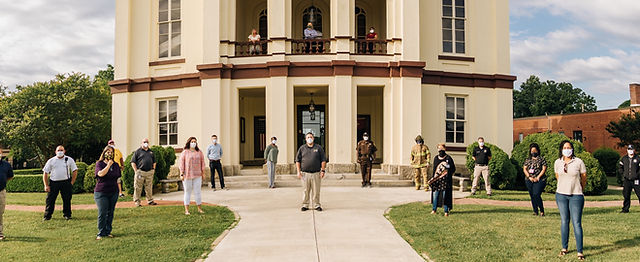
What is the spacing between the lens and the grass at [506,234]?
7055mm

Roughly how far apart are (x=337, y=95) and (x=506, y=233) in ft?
32.0

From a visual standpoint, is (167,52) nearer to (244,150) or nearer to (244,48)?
(244,48)

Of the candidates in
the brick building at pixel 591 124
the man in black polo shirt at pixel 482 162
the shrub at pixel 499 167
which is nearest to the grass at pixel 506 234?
the man in black polo shirt at pixel 482 162

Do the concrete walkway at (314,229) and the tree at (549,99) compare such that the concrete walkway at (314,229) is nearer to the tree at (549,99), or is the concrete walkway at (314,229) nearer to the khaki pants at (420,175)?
the khaki pants at (420,175)

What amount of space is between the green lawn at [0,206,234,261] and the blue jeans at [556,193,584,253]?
5.68 metres

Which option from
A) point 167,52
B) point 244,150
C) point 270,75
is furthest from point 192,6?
point 244,150

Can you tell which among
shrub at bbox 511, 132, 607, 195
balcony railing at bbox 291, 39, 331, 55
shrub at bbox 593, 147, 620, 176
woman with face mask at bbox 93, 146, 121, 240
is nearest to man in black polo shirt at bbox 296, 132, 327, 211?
woman with face mask at bbox 93, 146, 121, 240

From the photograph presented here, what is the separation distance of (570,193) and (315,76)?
1174 cm

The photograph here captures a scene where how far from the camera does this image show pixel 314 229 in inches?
354

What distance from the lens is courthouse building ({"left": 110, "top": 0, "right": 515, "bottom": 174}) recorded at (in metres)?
17.4

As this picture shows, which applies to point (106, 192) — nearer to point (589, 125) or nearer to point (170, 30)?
point (170, 30)

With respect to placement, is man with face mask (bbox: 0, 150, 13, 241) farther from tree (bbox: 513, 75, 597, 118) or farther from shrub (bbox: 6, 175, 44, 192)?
tree (bbox: 513, 75, 597, 118)

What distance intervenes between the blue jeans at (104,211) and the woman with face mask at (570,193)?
7.87 metres

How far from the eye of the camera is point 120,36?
20.3 meters
